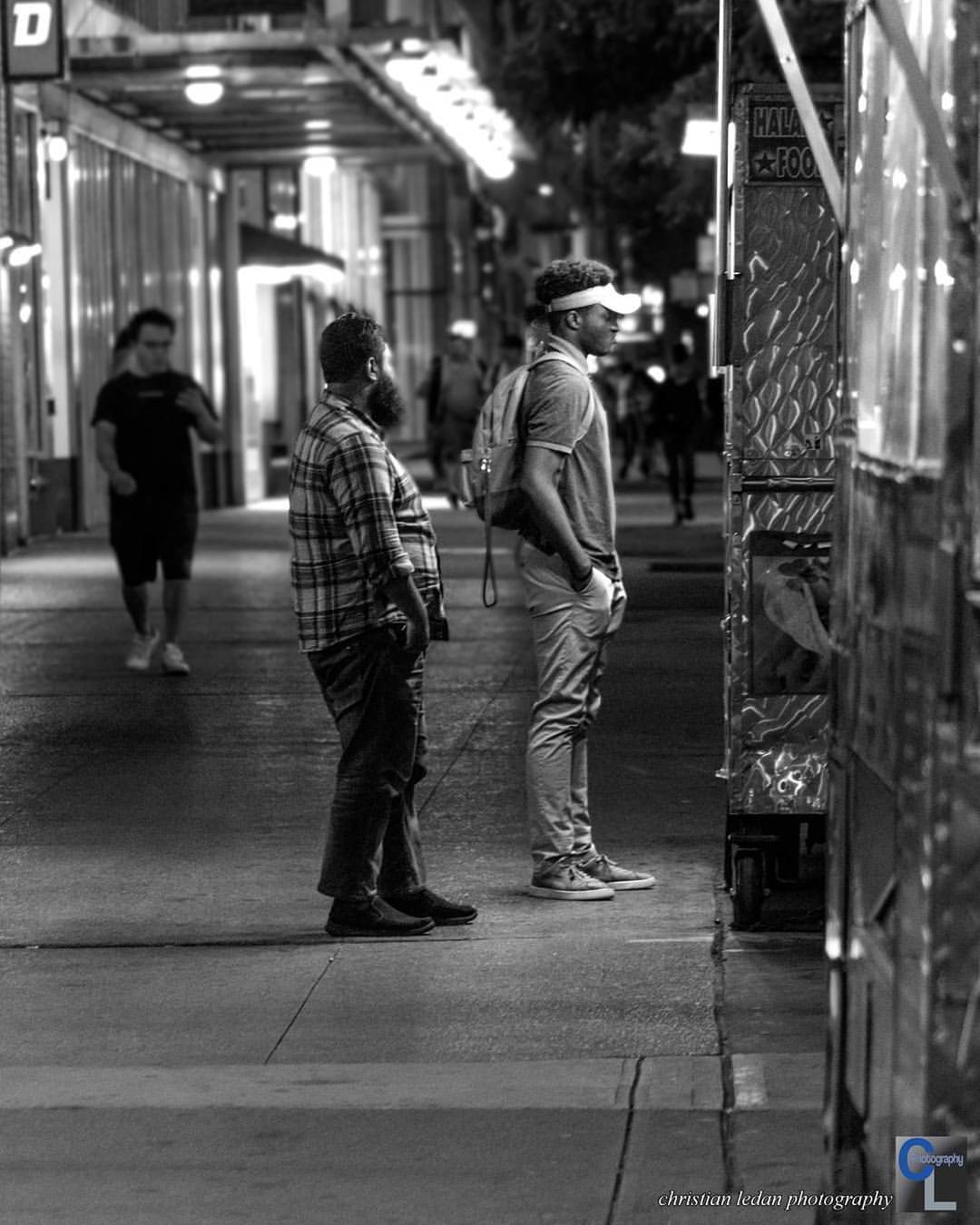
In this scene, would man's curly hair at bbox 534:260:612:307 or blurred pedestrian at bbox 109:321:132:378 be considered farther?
blurred pedestrian at bbox 109:321:132:378

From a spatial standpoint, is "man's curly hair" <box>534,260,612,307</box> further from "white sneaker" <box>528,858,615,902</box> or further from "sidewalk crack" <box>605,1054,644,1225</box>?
"sidewalk crack" <box>605,1054,644,1225</box>

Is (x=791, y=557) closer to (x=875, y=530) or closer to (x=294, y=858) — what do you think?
(x=294, y=858)

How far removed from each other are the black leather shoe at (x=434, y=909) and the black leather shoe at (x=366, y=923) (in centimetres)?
10

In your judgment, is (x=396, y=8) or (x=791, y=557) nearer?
(x=791, y=557)

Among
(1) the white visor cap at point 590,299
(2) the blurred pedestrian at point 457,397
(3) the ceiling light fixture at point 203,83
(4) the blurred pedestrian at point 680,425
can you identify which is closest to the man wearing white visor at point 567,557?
(1) the white visor cap at point 590,299

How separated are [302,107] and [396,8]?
18.3 m

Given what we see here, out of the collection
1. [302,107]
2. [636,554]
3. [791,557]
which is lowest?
[636,554]

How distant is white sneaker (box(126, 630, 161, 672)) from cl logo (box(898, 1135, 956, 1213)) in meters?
10.3

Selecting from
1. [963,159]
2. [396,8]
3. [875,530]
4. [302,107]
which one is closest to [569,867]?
[875,530]

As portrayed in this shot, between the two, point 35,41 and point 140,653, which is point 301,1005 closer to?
point 140,653

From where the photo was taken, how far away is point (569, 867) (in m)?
7.30

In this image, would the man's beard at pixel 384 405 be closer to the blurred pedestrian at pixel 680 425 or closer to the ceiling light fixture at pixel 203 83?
the ceiling light fixture at pixel 203 83

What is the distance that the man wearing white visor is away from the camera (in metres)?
7.04

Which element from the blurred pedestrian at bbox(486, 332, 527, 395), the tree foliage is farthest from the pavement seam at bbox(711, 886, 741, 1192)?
the tree foliage
